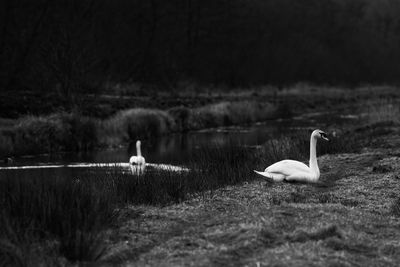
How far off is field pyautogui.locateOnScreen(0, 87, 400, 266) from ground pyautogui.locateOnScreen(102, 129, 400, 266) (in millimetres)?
14

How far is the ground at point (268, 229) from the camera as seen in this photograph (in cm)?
760

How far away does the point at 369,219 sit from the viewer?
970cm

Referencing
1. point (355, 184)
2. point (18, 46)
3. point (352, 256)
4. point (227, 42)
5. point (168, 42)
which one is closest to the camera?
point (352, 256)

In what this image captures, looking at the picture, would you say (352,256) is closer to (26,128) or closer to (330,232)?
(330,232)

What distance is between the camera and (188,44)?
61406 mm

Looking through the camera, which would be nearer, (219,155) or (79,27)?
(219,155)

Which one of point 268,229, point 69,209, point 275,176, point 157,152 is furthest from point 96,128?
point 268,229

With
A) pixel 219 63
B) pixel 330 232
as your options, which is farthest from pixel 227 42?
pixel 330 232

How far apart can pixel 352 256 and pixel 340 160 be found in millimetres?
9818

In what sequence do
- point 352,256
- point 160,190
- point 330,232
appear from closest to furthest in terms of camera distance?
point 352,256, point 330,232, point 160,190

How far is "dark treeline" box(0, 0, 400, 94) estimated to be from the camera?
3706 cm

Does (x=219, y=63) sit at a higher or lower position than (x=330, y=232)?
higher

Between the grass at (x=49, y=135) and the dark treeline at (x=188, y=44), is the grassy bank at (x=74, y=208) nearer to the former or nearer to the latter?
the grass at (x=49, y=135)

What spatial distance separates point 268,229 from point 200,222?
49.3 inches
